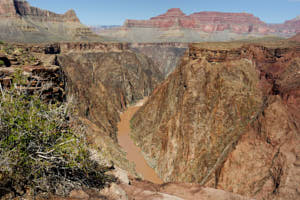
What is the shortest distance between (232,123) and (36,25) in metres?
171

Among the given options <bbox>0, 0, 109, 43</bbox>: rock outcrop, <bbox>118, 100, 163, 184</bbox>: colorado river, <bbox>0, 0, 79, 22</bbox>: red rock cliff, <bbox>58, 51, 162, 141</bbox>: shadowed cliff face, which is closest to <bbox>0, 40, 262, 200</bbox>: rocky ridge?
<bbox>58, 51, 162, 141</bbox>: shadowed cliff face

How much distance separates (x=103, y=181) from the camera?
9984mm

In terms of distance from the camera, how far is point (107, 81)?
3317 inches

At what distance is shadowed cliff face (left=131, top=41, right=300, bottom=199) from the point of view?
24422mm

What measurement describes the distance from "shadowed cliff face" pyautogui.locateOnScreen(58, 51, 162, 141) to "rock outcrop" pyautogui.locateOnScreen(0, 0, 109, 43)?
51.3 metres

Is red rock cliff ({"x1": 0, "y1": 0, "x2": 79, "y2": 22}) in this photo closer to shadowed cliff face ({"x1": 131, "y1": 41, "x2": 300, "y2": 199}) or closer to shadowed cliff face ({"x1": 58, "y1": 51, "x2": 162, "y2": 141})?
shadowed cliff face ({"x1": 58, "y1": 51, "x2": 162, "y2": 141})

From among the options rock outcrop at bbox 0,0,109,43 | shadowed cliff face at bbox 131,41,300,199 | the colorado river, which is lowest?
the colorado river

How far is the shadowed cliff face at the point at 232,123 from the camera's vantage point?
24422 millimetres

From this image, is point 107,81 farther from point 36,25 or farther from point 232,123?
point 36,25

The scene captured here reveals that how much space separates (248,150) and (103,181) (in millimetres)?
23219

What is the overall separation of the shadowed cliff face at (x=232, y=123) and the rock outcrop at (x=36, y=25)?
346 ft

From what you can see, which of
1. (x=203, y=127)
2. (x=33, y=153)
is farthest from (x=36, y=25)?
(x=33, y=153)

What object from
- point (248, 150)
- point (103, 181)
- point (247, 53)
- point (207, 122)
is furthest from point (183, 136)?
point (103, 181)

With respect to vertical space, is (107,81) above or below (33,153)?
below
